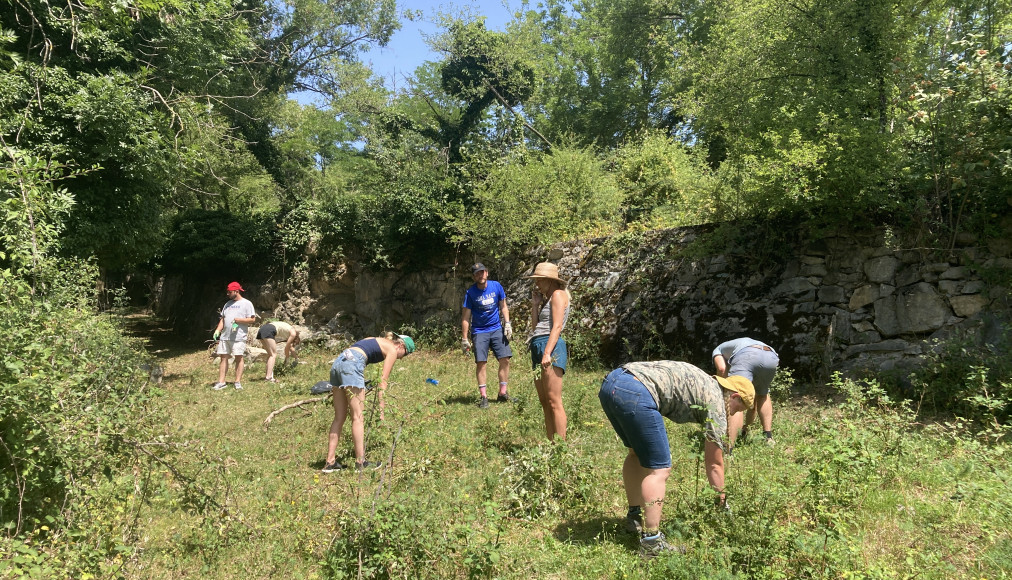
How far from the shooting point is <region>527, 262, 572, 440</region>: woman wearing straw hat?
473 centimetres

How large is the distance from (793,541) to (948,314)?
4.80 meters

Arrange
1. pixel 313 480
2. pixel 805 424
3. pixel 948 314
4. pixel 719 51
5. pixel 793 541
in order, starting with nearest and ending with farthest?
1. pixel 793 541
2. pixel 313 480
3. pixel 805 424
4. pixel 948 314
5. pixel 719 51

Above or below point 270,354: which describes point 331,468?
below

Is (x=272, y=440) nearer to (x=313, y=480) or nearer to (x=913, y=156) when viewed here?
(x=313, y=480)

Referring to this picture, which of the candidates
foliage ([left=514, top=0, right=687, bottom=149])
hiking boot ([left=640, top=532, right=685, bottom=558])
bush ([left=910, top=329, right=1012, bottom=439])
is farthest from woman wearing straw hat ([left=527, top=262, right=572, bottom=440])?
foliage ([left=514, top=0, right=687, bottom=149])

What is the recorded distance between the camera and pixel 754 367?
14.9ft

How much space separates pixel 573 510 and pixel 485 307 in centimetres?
386

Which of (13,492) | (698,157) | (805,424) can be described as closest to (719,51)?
(698,157)

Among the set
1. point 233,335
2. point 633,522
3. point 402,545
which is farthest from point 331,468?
point 233,335

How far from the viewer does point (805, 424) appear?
534cm

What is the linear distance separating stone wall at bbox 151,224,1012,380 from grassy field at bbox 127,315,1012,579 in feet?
4.63

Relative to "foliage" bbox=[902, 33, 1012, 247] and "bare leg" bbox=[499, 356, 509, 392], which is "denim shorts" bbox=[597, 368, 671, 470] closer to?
"bare leg" bbox=[499, 356, 509, 392]

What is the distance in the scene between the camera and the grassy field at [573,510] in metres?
2.92

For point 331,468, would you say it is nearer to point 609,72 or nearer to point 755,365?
point 755,365
